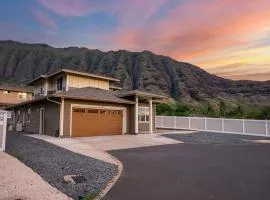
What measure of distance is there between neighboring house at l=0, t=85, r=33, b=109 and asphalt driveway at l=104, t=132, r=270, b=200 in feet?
129

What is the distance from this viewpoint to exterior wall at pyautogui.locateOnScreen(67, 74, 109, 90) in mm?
24691

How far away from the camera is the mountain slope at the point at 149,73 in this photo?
282 ft

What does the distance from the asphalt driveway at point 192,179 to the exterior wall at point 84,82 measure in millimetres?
15027

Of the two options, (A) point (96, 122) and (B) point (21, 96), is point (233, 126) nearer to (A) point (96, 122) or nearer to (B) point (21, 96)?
(A) point (96, 122)

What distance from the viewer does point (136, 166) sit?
9.48m

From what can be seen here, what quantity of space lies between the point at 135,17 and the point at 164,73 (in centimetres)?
7315

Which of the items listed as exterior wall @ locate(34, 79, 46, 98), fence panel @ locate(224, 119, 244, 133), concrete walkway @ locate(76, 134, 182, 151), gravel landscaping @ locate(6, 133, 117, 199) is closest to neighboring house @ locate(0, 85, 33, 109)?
exterior wall @ locate(34, 79, 46, 98)

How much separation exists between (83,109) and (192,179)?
46.1 feet

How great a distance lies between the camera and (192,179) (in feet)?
24.9

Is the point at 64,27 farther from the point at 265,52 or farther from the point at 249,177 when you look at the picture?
the point at 249,177

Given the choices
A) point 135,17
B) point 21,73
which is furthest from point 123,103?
point 21,73

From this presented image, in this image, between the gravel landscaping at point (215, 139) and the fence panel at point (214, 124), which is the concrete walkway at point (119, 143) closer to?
the gravel landscaping at point (215, 139)

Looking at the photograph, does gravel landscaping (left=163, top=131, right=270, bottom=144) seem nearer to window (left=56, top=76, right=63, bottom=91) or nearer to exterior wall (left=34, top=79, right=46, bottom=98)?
window (left=56, top=76, right=63, bottom=91)

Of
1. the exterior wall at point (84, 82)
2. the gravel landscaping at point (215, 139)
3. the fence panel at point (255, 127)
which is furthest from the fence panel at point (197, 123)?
the exterior wall at point (84, 82)
